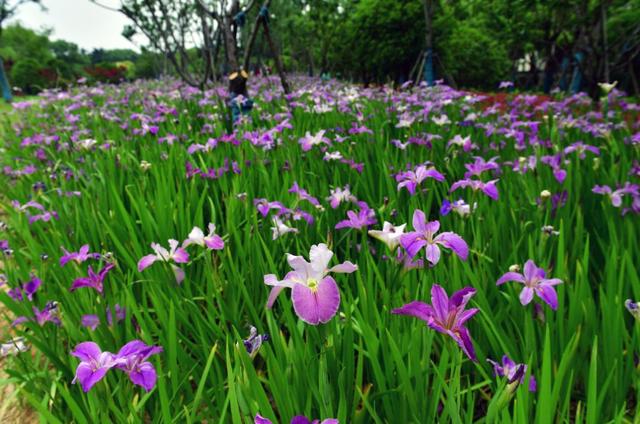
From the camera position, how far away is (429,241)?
0.95 meters

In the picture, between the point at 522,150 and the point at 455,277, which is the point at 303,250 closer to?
the point at 455,277

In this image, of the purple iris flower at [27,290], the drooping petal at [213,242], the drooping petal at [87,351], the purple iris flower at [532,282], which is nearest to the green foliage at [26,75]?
the purple iris flower at [27,290]

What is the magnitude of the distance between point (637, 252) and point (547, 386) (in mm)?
1039

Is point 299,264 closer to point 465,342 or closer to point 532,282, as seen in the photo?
point 465,342

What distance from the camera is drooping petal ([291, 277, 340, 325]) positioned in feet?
2.29

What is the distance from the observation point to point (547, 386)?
2.62 ft

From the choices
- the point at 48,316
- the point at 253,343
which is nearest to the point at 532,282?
the point at 253,343

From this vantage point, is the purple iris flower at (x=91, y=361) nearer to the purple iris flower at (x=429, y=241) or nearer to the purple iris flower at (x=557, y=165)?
the purple iris flower at (x=429, y=241)

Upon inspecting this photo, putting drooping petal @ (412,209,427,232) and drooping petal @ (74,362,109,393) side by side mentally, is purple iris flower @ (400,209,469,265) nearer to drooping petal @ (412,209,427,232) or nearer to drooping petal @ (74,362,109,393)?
drooping petal @ (412,209,427,232)

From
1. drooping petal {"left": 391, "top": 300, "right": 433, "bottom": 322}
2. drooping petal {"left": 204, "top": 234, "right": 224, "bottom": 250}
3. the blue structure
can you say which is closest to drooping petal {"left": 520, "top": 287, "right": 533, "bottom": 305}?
drooping petal {"left": 391, "top": 300, "right": 433, "bottom": 322}

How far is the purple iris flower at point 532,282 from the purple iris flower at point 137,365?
33.3 inches

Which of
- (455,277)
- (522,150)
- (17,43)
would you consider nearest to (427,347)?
(455,277)

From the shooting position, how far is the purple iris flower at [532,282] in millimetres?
995

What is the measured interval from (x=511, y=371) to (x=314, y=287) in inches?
18.1
